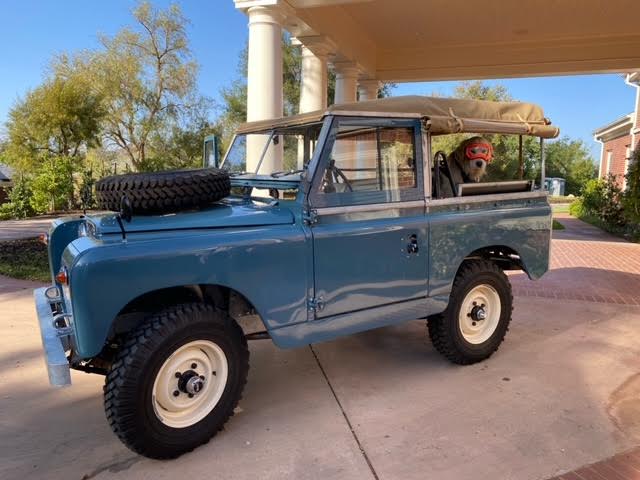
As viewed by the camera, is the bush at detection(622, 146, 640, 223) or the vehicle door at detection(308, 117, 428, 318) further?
the bush at detection(622, 146, 640, 223)

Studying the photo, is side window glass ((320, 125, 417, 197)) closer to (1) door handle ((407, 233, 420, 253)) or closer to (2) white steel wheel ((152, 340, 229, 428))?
(1) door handle ((407, 233, 420, 253))

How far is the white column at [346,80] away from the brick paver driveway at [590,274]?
5.76 metres

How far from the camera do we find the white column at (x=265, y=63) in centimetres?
716

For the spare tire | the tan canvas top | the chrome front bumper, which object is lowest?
the chrome front bumper

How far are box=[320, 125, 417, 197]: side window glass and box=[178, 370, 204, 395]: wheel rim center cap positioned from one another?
53.7 inches

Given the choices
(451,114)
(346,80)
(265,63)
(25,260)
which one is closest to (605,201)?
(346,80)

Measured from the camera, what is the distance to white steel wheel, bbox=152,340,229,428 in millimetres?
2738

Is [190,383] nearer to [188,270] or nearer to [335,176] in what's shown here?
[188,270]

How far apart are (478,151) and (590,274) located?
4.74 metres

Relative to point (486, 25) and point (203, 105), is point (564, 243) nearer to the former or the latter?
point (486, 25)

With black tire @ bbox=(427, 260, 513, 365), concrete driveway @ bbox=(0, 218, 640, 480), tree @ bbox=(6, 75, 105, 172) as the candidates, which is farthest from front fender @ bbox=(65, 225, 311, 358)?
tree @ bbox=(6, 75, 105, 172)

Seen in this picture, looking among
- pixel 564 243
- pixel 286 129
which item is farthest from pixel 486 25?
pixel 286 129

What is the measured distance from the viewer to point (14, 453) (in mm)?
2791

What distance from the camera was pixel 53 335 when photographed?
2.70 meters
